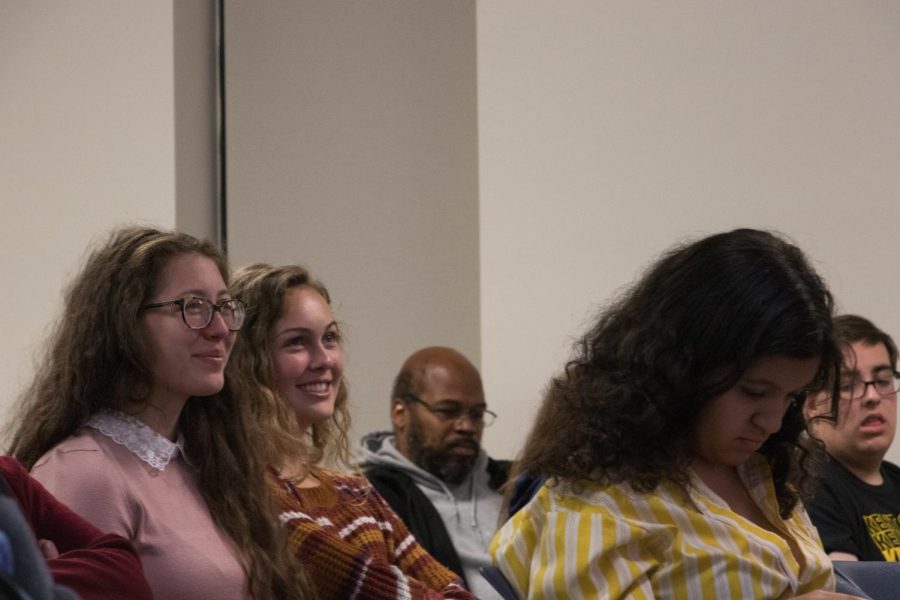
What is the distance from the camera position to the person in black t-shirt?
3.49 metres

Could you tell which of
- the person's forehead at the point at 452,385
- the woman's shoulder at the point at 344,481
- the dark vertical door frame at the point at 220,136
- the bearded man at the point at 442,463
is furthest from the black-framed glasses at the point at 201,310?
the dark vertical door frame at the point at 220,136

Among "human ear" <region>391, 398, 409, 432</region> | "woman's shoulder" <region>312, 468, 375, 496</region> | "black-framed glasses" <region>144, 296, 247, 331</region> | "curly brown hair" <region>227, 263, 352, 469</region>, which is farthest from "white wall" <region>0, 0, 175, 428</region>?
"black-framed glasses" <region>144, 296, 247, 331</region>

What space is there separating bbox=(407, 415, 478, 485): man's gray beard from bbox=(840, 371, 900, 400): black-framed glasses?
1204 millimetres

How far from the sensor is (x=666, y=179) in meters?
4.57

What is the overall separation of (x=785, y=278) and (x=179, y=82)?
3.10 m

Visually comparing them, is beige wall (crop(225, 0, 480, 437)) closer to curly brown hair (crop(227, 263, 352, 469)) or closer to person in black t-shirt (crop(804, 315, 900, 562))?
person in black t-shirt (crop(804, 315, 900, 562))

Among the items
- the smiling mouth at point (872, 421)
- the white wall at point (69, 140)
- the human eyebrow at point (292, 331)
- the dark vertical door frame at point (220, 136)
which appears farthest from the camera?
the dark vertical door frame at point (220, 136)

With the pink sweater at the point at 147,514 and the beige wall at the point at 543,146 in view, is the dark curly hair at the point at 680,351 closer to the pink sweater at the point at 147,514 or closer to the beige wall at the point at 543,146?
the pink sweater at the point at 147,514

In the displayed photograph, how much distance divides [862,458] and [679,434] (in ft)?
5.64

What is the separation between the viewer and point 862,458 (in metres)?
3.75

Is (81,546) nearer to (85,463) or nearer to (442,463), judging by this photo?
(85,463)

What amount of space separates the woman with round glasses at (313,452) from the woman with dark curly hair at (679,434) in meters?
0.49

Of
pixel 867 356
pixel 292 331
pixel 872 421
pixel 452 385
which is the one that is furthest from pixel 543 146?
pixel 292 331

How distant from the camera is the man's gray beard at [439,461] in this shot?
14.2 feet
